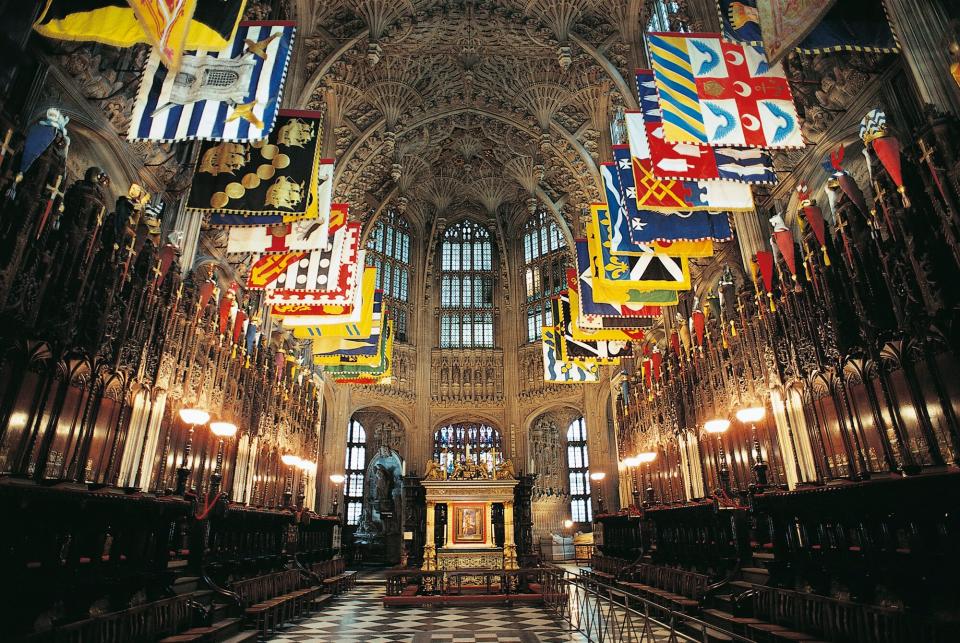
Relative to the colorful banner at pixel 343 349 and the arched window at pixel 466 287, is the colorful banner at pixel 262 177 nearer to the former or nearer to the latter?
the colorful banner at pixel 343 349

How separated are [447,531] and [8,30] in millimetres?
17001

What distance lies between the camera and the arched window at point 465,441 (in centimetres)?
3406

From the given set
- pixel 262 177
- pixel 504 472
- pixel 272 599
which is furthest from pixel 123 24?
pixel 504 472

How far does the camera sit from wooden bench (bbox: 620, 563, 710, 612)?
1086cm

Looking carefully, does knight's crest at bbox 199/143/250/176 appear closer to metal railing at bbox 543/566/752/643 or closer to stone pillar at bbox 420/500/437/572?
metal railing at bbox 543/566/752/643

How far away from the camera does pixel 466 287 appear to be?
37.5 metres

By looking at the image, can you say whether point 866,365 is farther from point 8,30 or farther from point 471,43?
point 471,43

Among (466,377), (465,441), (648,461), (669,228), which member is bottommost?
(648,461)

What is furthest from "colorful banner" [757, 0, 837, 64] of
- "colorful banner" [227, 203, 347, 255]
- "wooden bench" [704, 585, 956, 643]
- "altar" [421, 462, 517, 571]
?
"altar" [421, 462, 517, 571]

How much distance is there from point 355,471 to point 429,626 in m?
24.7

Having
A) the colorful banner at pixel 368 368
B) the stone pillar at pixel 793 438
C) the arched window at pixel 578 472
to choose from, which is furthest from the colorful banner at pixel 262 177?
the arched window at pixel 578 472

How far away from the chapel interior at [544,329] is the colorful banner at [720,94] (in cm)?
7

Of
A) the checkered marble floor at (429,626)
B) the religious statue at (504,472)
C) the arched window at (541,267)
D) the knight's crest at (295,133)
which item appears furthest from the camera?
the arched window at (541,267)

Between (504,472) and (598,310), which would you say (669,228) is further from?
(504,472)
